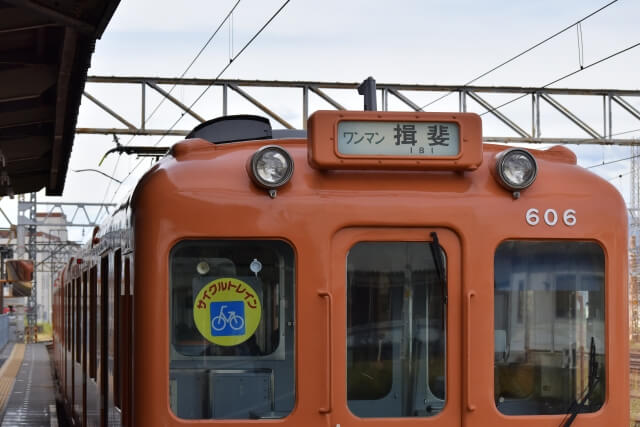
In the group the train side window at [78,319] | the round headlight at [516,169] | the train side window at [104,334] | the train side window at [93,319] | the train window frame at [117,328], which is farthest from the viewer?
the train side window at [78,319]

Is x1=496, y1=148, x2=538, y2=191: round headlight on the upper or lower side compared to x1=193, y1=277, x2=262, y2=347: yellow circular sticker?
upper

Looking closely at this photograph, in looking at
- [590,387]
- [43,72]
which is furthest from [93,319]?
[590,387]

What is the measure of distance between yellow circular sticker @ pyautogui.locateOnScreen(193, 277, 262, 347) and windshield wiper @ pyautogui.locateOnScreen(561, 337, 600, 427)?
1502 mm

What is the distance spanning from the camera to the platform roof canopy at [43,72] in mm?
7113

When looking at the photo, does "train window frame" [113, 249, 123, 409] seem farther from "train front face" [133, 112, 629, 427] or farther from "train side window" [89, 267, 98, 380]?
"train side window" [89, 267, 98, 380]

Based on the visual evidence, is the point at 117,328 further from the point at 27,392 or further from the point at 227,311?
the point at 27,392

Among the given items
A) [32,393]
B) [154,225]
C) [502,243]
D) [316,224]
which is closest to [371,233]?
[316,224]

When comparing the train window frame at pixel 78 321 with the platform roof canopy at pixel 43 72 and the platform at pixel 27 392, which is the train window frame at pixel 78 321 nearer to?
the platform roof canopy at pixel 43 72

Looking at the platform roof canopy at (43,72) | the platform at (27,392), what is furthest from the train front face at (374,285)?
the platform at (27,392)

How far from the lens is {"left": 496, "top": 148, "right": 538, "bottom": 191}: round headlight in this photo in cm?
524

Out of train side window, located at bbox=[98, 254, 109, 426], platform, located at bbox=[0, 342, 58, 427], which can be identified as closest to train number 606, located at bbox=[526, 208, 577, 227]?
train side window, located at bbox=[98, 254, 109, 426]

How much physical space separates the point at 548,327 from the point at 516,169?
746 millimetres

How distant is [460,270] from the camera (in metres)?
5.20

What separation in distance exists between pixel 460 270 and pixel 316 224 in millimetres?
696
